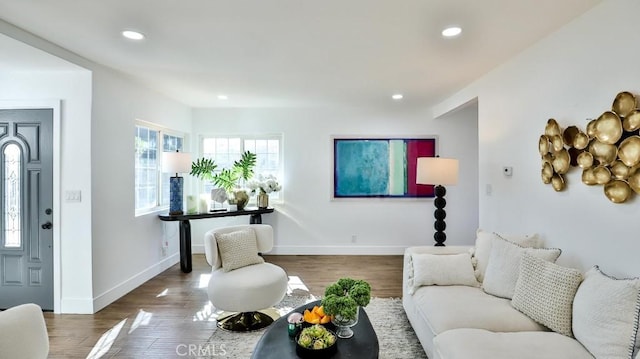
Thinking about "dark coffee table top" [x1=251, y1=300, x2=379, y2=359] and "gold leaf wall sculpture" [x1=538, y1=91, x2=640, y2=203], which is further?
"gold leaf wall sculpture" [x1=538, y1=91, x2=640, y2=203]

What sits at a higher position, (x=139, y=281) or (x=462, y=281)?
(x=462, y=281)

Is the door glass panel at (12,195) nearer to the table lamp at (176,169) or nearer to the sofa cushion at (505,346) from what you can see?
the table lamp at (176,169)

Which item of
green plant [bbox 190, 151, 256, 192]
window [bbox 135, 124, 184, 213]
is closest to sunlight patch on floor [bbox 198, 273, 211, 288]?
window [bbox 135, 124, 184, 213]

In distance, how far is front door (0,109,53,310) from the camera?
3.31 metres

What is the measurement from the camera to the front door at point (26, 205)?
10.9 feet

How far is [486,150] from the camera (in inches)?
144

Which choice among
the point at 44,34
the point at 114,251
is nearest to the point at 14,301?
the point at 114,251

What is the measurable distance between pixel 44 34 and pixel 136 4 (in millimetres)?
1117

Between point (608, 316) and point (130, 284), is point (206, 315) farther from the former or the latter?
point (608, 316)

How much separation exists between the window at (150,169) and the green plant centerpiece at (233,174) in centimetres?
47

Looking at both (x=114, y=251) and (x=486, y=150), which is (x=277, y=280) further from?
(x=486, y=150)

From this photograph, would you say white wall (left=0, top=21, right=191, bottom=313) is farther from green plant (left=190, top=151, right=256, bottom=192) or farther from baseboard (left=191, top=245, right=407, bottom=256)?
baseboard (left=191, top=245, right=407, bottom=256)

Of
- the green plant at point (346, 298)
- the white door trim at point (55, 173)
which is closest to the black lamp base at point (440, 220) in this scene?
the green plant at point (346, 298)
